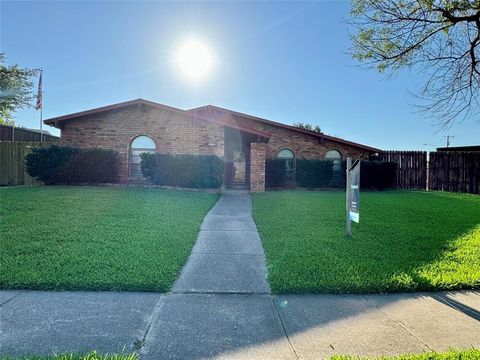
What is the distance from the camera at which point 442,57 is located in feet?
22.5

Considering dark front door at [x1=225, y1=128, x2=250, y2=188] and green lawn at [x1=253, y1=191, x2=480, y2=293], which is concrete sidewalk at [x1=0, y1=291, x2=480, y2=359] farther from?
dark front door at [x1=225, y1=128, x2=250, y2=188]

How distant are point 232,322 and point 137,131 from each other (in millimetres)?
13404

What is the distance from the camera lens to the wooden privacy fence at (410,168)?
18.2 meters

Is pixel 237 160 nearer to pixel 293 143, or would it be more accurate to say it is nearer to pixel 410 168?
pixel 293 143

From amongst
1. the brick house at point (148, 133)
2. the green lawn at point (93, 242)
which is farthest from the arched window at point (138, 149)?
the green lawn at point (93, 242)

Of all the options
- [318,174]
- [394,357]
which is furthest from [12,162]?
[394,357]

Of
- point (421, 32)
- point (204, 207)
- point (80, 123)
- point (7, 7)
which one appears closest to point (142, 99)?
point (80, 123)

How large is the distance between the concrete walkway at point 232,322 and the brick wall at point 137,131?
11.0m

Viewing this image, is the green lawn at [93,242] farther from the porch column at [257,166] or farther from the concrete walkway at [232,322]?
the porch column at [257,166]

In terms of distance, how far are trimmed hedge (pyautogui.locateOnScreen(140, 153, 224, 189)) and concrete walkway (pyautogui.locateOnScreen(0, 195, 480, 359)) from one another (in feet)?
29.2

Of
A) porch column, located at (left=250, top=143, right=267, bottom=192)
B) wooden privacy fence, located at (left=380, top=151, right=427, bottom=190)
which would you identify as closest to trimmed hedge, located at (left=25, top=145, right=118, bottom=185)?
porch column, located at (left=250, top=143, right=267, bottom=192)

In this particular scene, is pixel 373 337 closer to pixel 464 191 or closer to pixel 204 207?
pixel 204 207

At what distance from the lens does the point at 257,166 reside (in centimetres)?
1366

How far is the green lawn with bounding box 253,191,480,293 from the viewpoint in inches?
142
